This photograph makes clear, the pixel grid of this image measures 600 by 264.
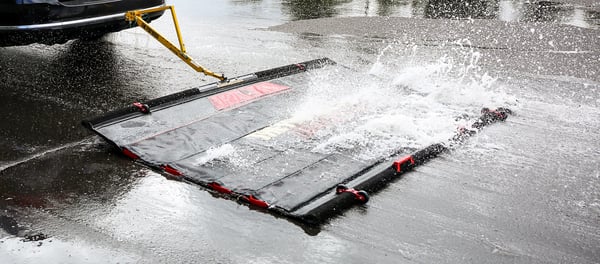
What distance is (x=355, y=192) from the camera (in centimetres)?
338

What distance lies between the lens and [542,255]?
9.56 ft

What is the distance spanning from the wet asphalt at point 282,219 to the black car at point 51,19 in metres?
0.52

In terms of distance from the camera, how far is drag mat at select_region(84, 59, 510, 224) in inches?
136

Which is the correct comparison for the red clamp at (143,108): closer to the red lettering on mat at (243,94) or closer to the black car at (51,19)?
the red lettering on mat at (243,94)

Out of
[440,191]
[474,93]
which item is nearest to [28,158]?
[440,191]

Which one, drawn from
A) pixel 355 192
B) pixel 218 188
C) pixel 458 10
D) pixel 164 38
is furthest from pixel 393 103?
pixel 458 10

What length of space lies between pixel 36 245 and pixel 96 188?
→ 69cm

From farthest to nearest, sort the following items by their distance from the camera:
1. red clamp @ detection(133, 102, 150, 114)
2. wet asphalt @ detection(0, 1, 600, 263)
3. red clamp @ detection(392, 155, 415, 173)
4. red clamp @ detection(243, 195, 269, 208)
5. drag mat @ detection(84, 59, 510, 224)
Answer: red clamp @ detection(133, 102, 150, 114) → red clamp @ detection(392, 155, 415, 173) → drag mat @ detection(84, 59, 510, 224) → red clamp @ detection(243, 195, 269, 208) → wet asphalt @ detection(0, 1, 600, 263)

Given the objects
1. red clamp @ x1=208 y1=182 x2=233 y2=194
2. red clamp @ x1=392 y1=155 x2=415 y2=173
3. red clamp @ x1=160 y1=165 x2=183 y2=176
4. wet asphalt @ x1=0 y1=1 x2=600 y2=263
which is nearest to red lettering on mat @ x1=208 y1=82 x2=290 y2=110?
wet asphalt @ x1=0 y1=1 x2=600 y2=263

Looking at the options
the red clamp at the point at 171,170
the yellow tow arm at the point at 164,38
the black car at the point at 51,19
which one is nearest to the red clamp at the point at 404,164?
the red clamp at the point at 171,170

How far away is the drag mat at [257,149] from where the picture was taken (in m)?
3.45

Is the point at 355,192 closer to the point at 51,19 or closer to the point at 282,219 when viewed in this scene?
the point at 282,219

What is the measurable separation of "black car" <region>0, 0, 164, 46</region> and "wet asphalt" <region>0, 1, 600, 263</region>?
0.52 metres

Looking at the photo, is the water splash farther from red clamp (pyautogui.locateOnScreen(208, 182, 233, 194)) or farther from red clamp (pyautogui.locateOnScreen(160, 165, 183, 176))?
red clamp (pyautogui.locateOnScreen(160, 165, 183, 176))
